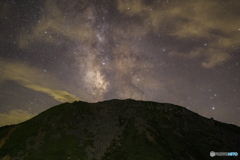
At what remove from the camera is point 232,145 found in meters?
97.1

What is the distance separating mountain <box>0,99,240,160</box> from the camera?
78000 millimetres

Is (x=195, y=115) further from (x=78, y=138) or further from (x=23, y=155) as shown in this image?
(x=23, y=155)

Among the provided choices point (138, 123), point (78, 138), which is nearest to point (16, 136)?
point (78, 138)

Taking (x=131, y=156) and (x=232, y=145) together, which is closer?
(x=131, y=156)

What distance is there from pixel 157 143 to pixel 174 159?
13836 millimetres

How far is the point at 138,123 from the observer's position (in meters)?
108

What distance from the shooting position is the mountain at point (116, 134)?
78000 mm

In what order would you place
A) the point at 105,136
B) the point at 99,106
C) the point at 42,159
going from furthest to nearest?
the point at 99,106 < the point at 105,136 < the point at 42,159

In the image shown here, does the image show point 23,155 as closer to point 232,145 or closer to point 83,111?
point 83,111

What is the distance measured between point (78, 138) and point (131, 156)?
35.0 m

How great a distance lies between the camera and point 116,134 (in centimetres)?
9719

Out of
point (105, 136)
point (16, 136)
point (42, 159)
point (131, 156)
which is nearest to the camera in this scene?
point (42, 159)

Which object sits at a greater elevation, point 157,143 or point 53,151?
point 157,143

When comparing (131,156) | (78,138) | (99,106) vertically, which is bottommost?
(131,156)
